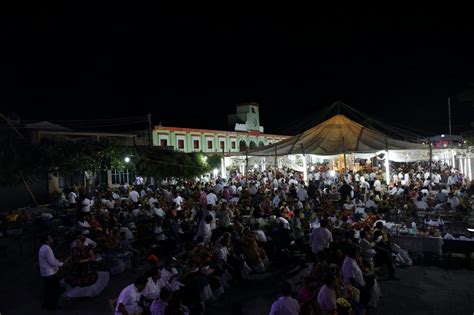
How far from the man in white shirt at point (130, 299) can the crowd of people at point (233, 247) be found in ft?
0.04

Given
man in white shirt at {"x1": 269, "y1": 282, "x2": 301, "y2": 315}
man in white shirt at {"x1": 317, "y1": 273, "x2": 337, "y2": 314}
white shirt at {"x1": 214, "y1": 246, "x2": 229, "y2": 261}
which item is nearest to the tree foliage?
white shirt at {"x1": 214, "y1": 246, "x2": 229, "y2": 261}

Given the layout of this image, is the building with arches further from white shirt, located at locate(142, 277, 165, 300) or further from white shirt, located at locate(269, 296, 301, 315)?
white shirt, located at locate(269, 296, 301, 315)

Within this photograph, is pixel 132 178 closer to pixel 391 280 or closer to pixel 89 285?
pixel 89 285

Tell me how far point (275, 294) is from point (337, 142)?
1141cm

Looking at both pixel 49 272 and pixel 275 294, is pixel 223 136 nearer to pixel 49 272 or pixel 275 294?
pixel 275 294

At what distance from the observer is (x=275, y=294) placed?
22.6 ft

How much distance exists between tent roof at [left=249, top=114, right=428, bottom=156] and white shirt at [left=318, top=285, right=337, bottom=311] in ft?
36.8

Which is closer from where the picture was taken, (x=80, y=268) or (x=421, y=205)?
(x=80, y=268)

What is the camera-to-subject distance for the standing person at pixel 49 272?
6.20 metres

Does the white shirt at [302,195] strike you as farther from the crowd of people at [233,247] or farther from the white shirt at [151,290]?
the white shirt at [151,290]

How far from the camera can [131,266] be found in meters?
8.95

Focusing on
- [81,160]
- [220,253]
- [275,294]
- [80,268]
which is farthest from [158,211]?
[81,160]

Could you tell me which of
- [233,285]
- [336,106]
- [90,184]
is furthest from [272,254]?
[90,184]

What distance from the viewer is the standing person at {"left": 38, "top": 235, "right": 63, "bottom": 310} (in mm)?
6195
